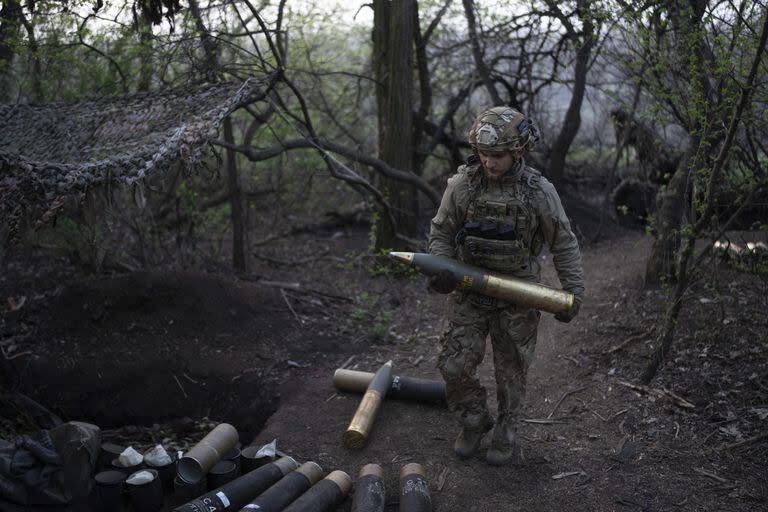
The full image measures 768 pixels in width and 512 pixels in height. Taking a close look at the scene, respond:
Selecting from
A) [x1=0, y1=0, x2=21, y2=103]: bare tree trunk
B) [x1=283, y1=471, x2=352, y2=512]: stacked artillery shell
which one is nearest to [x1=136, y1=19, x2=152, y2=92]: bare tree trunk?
→ [x1=0, y1=0, x2=21, y2=103]: bare tree trunk

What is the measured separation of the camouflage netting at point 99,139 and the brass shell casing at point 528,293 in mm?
2480

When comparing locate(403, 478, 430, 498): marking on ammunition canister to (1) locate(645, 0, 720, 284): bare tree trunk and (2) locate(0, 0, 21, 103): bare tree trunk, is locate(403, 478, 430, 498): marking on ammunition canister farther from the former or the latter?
(2) locate(0, 0, 21, 103): bare tree trunk

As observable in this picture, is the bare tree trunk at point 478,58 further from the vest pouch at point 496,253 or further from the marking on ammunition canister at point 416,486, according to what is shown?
the marking on ammunition canister at point 416,486

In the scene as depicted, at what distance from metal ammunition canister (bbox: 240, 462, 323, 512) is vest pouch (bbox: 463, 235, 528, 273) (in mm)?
1676

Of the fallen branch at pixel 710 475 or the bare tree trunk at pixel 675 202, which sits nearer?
the fallen branch at pixel 710 475

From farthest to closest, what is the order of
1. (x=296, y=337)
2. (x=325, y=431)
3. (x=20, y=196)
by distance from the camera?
(x=296, y=337)
(x=325, y=431)
(x=20, y=196)

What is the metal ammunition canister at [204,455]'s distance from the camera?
14.6 feet

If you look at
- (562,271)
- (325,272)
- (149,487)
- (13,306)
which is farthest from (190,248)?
(562,271)

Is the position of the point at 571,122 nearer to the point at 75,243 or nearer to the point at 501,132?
the point at 501,132

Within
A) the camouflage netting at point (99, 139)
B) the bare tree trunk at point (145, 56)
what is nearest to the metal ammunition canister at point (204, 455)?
the camouflage netting at point (99, 139)

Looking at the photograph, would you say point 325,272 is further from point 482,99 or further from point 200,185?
point 482,99

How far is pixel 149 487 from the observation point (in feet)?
14.3

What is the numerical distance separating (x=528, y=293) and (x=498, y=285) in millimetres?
179

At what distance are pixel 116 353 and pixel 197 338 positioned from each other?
0.74m
